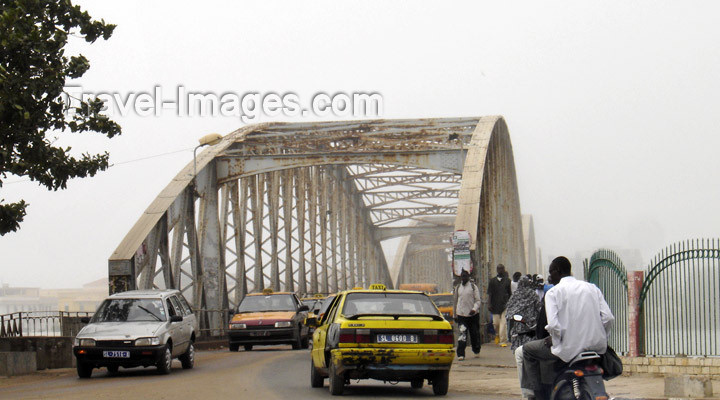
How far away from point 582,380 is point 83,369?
11.6m

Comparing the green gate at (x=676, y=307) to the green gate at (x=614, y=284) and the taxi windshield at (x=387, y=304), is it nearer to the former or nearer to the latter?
the green gate at (x=614, y=284)

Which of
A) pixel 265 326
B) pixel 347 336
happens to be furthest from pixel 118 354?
pixel 265 326

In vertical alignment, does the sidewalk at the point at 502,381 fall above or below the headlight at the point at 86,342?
below

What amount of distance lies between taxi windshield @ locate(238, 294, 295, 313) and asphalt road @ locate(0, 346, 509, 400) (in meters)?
7.18

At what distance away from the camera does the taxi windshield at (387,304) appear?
13.3m

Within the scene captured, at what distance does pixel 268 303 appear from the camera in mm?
27938

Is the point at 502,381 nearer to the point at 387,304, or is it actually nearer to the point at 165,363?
the point at 387,304

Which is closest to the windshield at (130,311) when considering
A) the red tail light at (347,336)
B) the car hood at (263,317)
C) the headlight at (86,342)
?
the headlight at (86,342)

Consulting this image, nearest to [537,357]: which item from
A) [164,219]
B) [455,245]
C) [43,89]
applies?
[43,89]

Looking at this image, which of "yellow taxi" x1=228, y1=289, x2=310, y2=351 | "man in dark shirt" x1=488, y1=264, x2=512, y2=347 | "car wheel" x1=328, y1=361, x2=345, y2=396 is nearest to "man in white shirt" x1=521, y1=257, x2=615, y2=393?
"car wheel" x1=328, y1=361, x2=345, y2=396

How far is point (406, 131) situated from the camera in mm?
35750

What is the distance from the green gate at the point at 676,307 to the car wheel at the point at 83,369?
8878 millimetres

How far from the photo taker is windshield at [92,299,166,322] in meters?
18.1

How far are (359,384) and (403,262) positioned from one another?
70.4 meters
